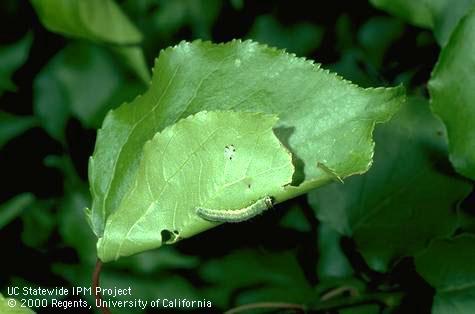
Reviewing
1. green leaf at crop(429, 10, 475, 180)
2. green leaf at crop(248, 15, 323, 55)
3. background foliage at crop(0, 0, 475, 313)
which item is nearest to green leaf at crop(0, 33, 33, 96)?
background foliage at crop(0, 0, 475, 313)

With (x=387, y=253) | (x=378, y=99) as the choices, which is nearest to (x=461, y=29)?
(x=378, y=99)

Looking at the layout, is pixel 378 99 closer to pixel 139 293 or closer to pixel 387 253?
pixel 387 253

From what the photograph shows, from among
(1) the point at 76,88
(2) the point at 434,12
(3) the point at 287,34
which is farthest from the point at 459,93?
(1) the point at 76,88

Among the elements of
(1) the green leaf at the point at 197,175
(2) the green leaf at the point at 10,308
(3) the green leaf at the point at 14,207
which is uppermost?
(3) the green leaf at the point at 14,207

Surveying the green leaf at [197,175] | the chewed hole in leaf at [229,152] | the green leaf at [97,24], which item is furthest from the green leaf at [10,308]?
the green leaf at [97,24]

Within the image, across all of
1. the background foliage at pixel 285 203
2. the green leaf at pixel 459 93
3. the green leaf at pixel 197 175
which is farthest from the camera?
the background foliage at pixel 285 203

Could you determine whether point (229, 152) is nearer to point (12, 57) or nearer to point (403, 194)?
point (403, 194)

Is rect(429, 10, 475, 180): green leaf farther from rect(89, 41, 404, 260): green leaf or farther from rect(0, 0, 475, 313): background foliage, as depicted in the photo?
rect(89, 41, 404, 260): green leaf

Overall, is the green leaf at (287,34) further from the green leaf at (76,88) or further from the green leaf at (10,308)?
the green leaf at (10,308)
